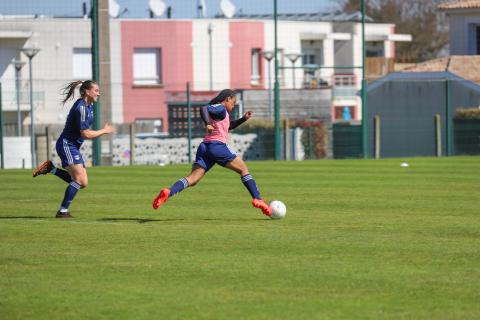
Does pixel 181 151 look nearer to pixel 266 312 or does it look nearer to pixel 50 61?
pixel 50 61

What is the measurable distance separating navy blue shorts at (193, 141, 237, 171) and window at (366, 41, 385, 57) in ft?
201

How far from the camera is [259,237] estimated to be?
42.9 feet

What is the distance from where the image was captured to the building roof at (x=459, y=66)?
55.2 m

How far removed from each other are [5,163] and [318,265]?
984 inches

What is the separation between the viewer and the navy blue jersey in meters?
15.6

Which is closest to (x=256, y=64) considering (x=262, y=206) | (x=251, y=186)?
(x=251, y=186)

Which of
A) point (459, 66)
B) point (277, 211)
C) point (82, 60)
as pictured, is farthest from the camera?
point (82, 60)

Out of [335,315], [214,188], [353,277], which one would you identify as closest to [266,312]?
[335,315]

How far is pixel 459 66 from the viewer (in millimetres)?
56469

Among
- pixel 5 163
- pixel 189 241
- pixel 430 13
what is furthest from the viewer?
pixel 430 13

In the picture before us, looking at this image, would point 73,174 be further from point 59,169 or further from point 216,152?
point 216,152

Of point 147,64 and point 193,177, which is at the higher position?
point 147,64

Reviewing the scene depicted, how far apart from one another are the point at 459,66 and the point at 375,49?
20.3 m

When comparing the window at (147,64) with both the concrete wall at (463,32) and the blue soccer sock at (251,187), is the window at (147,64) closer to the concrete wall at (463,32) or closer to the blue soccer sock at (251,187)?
the concrete wall at (463,32)
